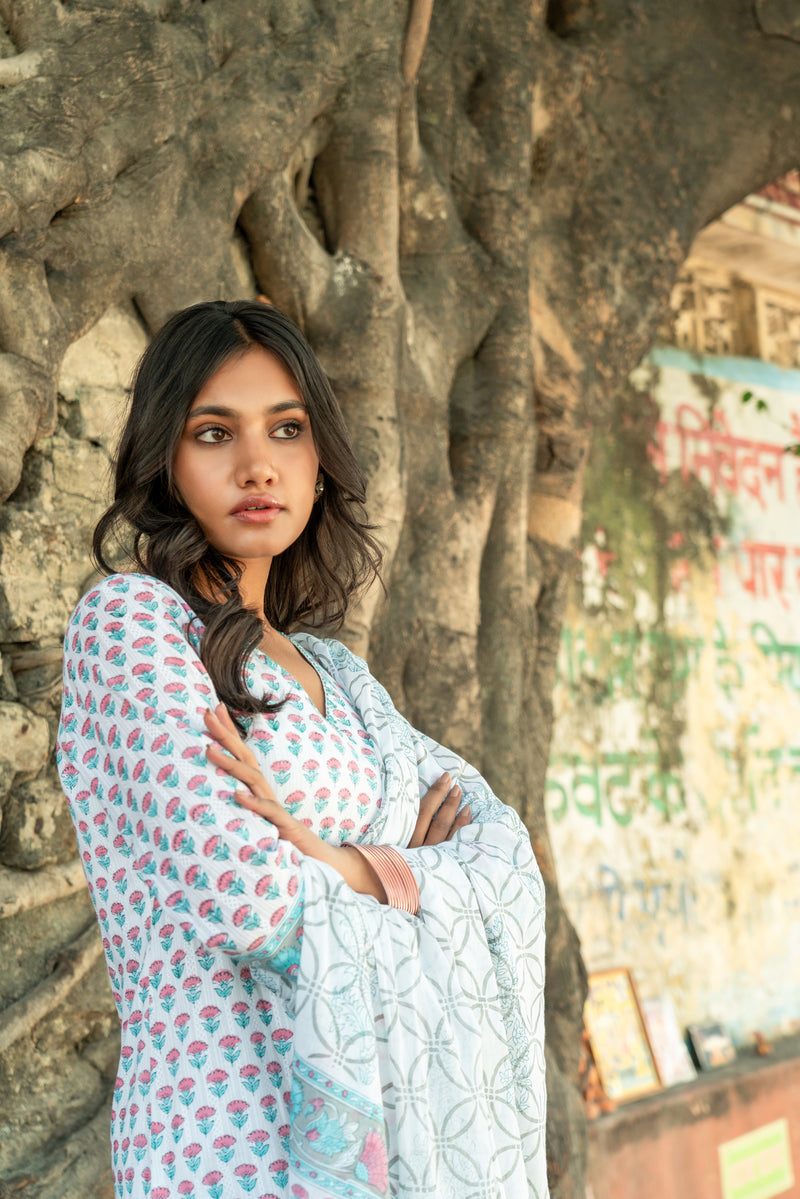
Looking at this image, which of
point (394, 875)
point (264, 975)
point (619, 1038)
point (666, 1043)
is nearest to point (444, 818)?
point (394, 875)

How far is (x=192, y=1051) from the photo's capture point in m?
1.09

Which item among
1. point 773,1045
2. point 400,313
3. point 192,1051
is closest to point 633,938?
point 773,1045

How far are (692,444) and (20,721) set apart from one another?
361cm

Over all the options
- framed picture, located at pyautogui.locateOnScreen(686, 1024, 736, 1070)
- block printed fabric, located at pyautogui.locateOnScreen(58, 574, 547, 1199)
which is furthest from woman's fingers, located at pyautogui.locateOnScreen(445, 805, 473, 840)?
framed picture, located at pyautogui.locateOnScreen(686, 1024, 736, 1070)

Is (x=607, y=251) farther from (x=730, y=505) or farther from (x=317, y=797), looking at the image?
(x=317, y=797)

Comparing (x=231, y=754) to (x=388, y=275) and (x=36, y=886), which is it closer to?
(x=36, y=886)

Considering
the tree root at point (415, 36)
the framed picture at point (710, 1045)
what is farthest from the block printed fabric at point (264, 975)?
the framed picture at point (710, 1045)

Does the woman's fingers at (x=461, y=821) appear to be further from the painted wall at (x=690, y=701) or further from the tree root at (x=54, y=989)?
the painted wall at (x=690, y=701)

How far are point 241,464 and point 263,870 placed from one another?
489 millimetres

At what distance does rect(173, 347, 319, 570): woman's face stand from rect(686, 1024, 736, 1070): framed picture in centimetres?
351

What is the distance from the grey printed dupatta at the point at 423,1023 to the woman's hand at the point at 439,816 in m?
0.02

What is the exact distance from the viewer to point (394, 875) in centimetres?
123

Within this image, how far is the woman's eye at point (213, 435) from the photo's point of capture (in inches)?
51.9

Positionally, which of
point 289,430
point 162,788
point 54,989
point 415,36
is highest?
point 415,36
